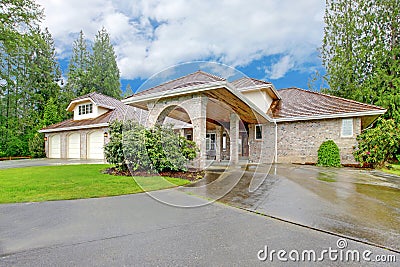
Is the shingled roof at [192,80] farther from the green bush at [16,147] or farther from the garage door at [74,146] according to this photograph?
the green bush at [16,147]

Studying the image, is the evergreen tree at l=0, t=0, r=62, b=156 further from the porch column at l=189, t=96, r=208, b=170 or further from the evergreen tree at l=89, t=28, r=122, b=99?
the porch column at l=189, t=96, r=208, b=170

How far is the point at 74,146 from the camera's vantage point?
17500 millimetres

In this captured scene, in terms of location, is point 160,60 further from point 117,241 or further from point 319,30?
point 319,30

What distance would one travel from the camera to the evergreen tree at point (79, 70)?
27.4 m

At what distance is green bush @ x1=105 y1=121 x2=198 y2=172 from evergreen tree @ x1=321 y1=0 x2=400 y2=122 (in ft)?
54.6

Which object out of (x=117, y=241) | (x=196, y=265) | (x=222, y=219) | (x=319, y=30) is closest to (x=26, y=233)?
(x=117, y=241)

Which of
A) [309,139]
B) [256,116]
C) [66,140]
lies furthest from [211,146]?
[66,140]

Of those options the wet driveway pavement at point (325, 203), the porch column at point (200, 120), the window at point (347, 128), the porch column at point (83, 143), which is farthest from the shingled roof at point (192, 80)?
the porch column at point (83, 143)

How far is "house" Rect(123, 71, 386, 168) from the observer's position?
797 cm

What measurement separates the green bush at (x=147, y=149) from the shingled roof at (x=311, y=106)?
26.8ft

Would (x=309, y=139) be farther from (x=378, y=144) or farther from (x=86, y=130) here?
(x=86, y=130)

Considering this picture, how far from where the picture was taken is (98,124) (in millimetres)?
15500

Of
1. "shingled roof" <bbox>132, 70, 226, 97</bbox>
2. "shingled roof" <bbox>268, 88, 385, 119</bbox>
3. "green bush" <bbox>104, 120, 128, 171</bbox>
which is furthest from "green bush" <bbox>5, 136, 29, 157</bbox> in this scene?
"shingled roof" <bbox>268, 88, 385, 119</bbox>

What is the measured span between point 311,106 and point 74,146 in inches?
675
